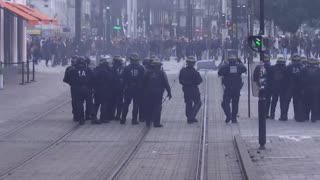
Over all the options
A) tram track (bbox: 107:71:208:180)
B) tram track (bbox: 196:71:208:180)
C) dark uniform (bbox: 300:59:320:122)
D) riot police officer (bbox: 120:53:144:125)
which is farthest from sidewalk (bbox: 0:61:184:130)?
dark uniform (bbox: 300:59:320:122)

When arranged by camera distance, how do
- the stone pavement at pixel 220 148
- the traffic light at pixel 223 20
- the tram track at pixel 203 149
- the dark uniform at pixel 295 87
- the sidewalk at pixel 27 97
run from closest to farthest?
the tram track at pixel 203 149 → the stone pavement at pixel 220 148 → the dark uniform at pixel 295 87 → the sidewalk at pixel 27 97 → the traffic light at pixel 223 20

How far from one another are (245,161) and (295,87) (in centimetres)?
873

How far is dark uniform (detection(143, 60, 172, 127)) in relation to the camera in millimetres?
23812

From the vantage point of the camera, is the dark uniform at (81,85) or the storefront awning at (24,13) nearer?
the dark uniform at (81,85)

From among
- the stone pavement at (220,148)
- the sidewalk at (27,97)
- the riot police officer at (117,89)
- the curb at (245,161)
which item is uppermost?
the riot police officer at (117,89)

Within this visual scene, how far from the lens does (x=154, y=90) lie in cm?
2384

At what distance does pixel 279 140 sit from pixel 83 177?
6248mm

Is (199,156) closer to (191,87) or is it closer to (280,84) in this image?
(191,87)

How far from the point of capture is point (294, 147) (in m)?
19.3

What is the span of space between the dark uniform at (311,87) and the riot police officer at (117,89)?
15.6ft

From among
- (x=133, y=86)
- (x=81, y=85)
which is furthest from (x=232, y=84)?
(x=81, y=85)

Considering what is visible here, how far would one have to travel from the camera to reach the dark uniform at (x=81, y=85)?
24406mm

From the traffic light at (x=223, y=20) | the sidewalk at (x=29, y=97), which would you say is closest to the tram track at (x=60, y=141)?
the sidewalk at (x=29, y=97)

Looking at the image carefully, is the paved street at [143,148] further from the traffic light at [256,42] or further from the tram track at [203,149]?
the traffic light at [256,42]
